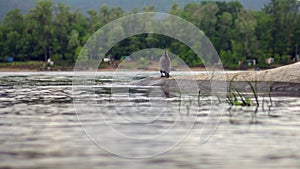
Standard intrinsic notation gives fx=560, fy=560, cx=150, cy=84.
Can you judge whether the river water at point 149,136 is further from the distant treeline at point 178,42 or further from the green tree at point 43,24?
the green tree at point 43,24

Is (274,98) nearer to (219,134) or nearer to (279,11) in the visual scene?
(219,134)

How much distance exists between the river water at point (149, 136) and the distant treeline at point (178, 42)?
56.6 metres

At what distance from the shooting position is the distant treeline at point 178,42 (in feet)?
244

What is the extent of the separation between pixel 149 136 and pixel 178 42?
6474cm

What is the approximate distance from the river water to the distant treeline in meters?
56.6

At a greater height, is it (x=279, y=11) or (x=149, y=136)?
(x=279, y=11)

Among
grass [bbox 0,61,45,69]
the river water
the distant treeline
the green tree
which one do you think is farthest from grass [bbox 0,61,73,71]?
the river water

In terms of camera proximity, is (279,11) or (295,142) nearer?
(295,142)

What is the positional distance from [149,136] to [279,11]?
74866 mm

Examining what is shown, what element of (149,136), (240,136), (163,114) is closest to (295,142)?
(240,136)

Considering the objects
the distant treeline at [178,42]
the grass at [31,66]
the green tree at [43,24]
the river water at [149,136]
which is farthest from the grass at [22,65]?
the river water at [149,136]

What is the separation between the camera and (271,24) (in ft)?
259

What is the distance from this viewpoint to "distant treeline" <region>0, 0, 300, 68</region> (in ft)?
244

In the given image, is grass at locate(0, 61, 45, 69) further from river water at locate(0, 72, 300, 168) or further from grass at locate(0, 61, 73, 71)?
river water at locate(0, 72, 300, 168)
